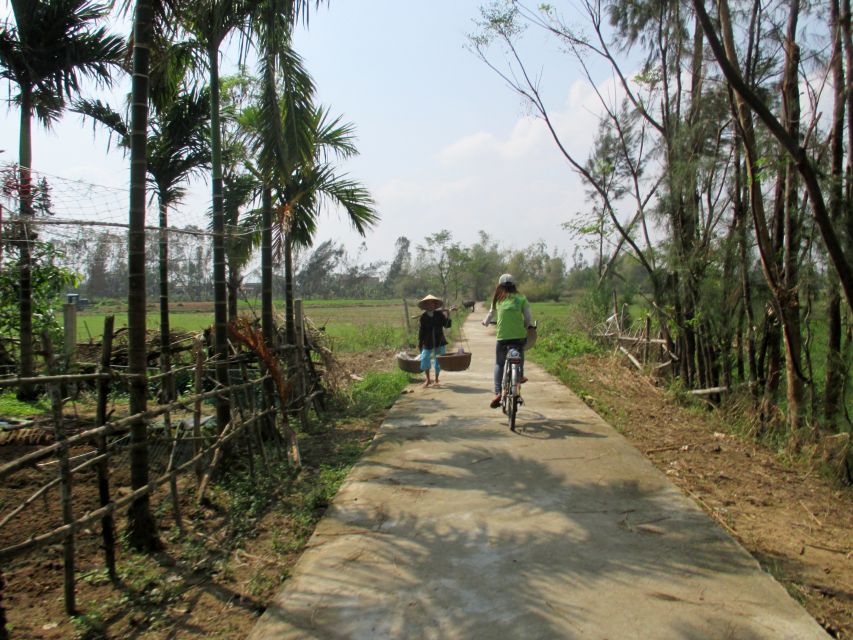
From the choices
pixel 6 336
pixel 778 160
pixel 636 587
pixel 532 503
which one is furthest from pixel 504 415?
pixel 6 336

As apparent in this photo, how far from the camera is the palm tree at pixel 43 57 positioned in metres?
8.41

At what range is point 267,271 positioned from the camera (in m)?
7.27

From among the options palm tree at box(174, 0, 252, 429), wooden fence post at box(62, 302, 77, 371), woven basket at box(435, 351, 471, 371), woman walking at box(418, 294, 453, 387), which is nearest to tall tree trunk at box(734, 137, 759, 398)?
woven basket at box(435, 351, 471, 371)

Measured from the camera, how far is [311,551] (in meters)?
4.02

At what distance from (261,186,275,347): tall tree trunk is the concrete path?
1.97 meters

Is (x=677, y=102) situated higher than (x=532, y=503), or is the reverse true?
(x=677, y=102)

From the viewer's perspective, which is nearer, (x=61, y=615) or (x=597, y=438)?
(x=61, y=615)

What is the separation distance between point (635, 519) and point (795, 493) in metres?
1.90

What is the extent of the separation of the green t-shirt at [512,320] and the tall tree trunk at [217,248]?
3.29 m

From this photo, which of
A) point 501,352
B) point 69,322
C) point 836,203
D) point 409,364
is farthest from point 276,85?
point 409,364

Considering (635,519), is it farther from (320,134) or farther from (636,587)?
(320,134)

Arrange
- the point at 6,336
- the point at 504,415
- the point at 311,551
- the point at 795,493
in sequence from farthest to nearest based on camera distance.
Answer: the point at 6,336, the point at 504,415, the point at 795,493, the point at 311,551

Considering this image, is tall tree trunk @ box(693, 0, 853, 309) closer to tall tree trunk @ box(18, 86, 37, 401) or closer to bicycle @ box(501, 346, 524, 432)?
bicycle @ box(501, 346, 524, 432)

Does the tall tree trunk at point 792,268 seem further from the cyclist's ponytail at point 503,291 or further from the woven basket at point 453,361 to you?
the woven basket at point 453,361
